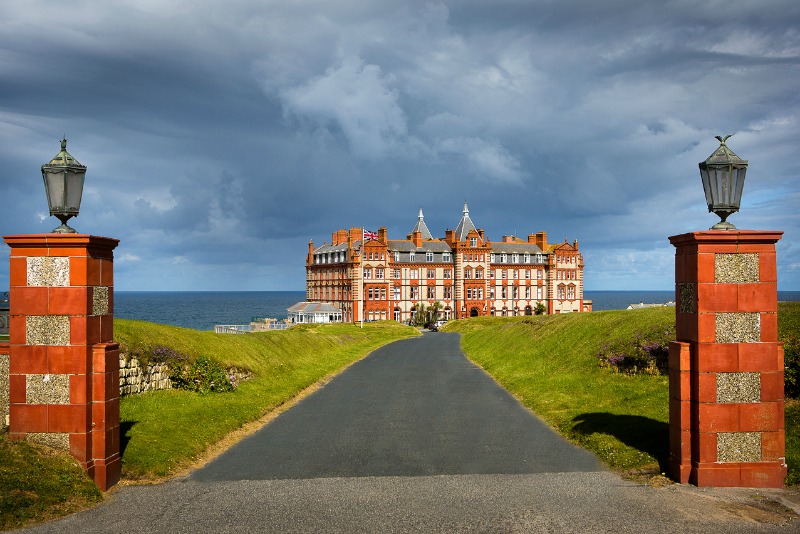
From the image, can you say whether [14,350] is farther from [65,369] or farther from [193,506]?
[193,506]

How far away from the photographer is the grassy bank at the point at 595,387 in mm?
14688

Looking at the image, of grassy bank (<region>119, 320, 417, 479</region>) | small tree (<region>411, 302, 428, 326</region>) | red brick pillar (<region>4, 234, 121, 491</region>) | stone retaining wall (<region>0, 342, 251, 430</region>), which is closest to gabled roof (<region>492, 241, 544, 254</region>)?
small tree (<region>411, 302, 428, 326</region>)

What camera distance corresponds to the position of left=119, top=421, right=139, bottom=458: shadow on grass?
47.2ft

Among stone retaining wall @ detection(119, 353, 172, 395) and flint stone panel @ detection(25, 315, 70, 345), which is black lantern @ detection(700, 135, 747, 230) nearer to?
flint stone panel @ detection(25, 315, 70, 345)

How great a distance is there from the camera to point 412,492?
39.5 feet

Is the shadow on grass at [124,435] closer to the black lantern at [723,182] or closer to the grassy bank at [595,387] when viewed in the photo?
the grassy bank at [595,387]

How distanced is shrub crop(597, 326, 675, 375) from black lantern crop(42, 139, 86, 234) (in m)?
19.7

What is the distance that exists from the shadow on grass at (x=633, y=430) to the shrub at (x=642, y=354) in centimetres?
648

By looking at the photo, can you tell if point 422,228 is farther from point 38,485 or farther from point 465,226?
point 38,485

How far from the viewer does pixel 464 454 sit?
598 inches

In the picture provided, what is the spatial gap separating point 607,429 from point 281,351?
71.9ft

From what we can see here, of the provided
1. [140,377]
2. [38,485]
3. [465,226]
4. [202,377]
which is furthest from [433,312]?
[38,485]

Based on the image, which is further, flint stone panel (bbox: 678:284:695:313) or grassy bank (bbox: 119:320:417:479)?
grassy bank (bbox: 119:320:417:479)

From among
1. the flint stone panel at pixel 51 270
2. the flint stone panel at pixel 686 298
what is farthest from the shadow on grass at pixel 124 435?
the flint stone panel at pixel 686 298
